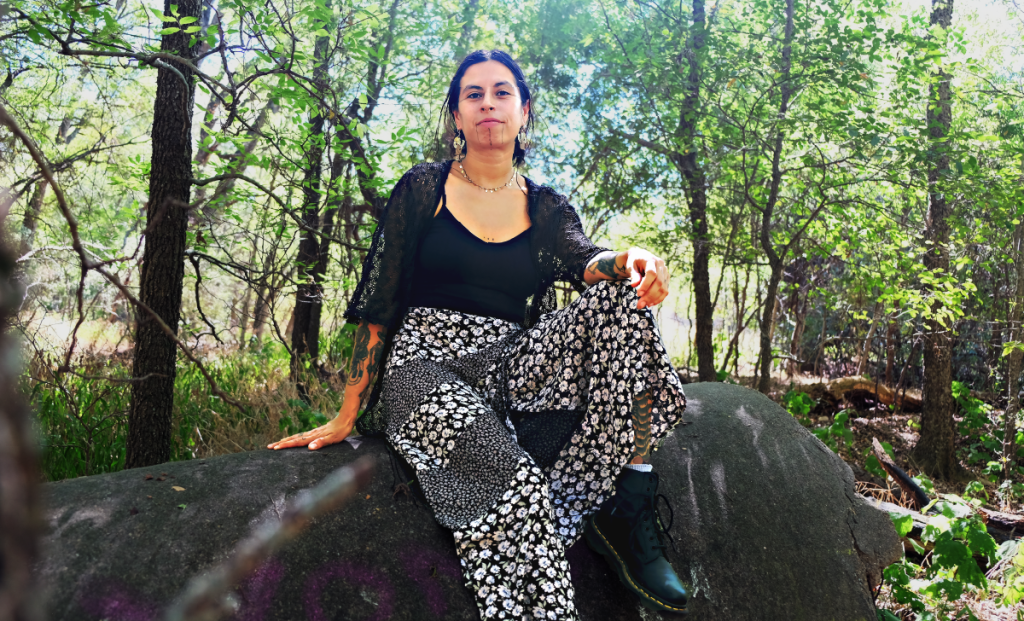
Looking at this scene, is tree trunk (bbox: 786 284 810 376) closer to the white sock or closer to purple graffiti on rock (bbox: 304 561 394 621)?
the white sock

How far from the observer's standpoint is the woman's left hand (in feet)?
7.22

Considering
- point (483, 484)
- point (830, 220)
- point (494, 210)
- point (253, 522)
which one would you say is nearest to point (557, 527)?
point (483, 484)

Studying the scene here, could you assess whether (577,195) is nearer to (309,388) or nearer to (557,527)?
(309,388)

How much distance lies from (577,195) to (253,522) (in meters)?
5.72

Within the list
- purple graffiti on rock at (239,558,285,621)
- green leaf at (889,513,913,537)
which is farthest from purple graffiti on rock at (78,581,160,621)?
green leaf at (889,513,913,537)

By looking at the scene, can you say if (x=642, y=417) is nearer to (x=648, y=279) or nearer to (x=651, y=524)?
(x=651, y=524)

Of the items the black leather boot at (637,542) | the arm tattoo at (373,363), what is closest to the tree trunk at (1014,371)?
the black leather boot at (637,542)

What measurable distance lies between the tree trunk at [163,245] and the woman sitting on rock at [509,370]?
1096mm

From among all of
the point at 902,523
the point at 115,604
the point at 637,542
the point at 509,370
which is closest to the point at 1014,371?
the point at 902,523

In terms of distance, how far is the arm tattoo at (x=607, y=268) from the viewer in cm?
236

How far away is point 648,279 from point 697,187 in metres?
4.03

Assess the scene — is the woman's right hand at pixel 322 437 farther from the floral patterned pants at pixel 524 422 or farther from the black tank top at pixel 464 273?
the black tank top at pixel 464 273

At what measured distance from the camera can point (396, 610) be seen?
1.98 m

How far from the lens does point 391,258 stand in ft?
8.57
